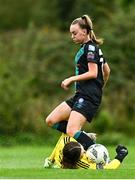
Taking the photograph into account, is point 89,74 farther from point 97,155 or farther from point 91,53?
point 97,155

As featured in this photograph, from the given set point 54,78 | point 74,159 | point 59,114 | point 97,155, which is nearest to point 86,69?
point 59,114

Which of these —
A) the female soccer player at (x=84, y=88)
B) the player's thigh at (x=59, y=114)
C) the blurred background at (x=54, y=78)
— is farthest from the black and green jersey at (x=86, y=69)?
the blurred background at (x=54, y=78)

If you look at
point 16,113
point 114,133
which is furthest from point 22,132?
point 114,133

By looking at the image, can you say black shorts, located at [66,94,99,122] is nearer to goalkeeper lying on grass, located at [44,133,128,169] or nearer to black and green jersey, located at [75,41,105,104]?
black and green jersey, located at [75,41,105,104]

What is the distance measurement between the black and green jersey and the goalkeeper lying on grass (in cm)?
74

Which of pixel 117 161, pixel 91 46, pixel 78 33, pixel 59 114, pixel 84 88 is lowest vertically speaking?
pixel 117 161

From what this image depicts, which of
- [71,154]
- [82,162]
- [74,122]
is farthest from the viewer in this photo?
[74,122]

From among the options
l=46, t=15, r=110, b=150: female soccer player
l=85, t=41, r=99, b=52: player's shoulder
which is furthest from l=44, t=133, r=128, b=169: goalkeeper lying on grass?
l=85, t=41, r=99, b=52: player's shoulder

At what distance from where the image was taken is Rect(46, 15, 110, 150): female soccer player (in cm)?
1257

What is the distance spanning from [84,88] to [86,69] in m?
0.25

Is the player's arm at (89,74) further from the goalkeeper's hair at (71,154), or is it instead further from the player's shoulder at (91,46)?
the goalkeeper's hair at (71,154)

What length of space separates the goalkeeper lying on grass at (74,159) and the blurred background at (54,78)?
793 centimetres

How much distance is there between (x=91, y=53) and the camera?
12727mm

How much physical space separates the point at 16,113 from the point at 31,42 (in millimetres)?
12360
